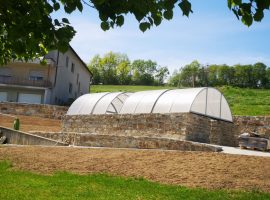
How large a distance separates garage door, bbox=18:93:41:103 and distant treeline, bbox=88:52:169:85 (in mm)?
50706

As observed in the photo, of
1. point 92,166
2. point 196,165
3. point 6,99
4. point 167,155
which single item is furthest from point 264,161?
point 6,99

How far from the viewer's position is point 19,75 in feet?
143

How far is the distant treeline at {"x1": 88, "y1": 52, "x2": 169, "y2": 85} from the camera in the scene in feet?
321

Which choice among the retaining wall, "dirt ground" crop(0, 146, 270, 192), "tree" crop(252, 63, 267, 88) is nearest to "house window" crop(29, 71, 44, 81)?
the retaining wall

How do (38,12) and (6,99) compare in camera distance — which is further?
(6,99)

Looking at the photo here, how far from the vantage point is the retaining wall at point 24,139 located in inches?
759

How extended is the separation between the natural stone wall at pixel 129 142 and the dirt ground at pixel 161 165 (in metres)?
2.61

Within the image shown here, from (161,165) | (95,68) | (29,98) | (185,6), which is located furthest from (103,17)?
(95,68)

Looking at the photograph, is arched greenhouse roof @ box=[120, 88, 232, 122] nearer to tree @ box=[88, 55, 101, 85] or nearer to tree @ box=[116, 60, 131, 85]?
tree @ box=[88, 55, 101, 85]

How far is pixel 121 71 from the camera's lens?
4131 inches

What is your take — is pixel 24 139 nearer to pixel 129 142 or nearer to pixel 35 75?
pixel 129 142

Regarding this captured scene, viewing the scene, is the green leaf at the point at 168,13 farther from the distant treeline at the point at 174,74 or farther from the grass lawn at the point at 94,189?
the distant treeline at the point at 174,74

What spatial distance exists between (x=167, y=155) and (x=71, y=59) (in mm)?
35284

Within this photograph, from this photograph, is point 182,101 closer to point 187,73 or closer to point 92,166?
point 92,166
